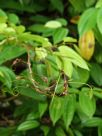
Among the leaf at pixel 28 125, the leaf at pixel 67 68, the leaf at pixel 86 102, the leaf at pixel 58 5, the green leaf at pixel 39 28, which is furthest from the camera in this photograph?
the leaf at pixel 58 5

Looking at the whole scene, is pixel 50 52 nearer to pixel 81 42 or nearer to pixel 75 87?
pixel 75 87

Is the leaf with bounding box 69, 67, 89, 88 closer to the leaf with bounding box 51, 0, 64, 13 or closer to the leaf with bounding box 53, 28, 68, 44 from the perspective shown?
the leaf with bounding box 53, 28, 68, 44

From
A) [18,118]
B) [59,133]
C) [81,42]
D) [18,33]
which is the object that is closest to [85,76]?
[81,42]

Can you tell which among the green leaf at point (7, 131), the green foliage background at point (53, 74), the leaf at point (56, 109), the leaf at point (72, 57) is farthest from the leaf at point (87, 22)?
the green leaf at point (7, 131)

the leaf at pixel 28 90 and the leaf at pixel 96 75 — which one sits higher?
the leaf at pixel 28 90

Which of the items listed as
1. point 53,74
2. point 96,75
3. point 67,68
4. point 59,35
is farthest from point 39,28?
point 67,68

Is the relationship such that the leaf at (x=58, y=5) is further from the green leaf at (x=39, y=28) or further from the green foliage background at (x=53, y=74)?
the green leaf at (x=39, y=28)

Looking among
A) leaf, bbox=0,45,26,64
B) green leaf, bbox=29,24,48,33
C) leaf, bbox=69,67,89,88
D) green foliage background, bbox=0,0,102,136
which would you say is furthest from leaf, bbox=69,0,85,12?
leaf, bbox=0,45,26,64
